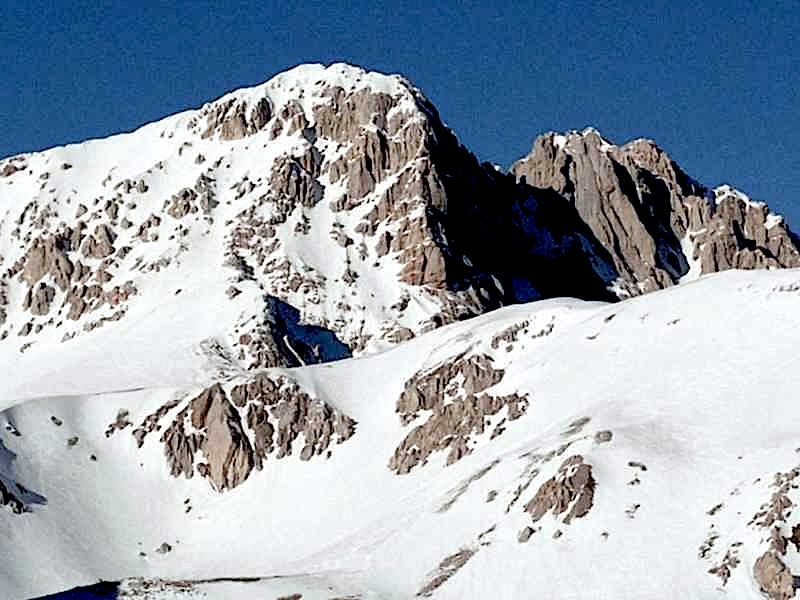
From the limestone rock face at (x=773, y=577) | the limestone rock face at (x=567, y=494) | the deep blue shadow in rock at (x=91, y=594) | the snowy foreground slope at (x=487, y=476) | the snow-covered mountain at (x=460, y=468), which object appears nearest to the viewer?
the limestone rock face at (x=773, y=577)

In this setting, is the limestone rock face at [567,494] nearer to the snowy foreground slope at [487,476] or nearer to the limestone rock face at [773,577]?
the snowy foreground slope at [487,476]

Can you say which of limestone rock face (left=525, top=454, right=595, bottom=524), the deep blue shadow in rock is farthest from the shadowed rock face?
limestone rock face (left=525, top=454, right=595, bottom=524)

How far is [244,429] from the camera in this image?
529ft

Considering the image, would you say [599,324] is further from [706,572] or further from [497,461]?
[706,572]

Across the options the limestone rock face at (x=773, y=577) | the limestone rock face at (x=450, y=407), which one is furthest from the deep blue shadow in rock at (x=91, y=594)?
the limestone rock face at (x=773, y=577)

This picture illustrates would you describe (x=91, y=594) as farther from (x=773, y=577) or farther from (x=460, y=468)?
(x=773, y=577)

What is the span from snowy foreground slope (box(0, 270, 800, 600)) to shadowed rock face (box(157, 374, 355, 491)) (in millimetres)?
714

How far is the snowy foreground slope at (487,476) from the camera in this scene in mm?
107750

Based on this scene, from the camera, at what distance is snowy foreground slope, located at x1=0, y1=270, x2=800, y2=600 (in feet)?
354

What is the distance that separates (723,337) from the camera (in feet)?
441

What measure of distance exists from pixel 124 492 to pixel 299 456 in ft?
53.0

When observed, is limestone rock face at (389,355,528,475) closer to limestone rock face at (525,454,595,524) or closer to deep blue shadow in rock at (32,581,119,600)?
limestone rock face at (525,454,595,524)

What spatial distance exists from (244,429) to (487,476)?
40488mm

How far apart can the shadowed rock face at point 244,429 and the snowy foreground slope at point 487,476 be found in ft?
2.34
